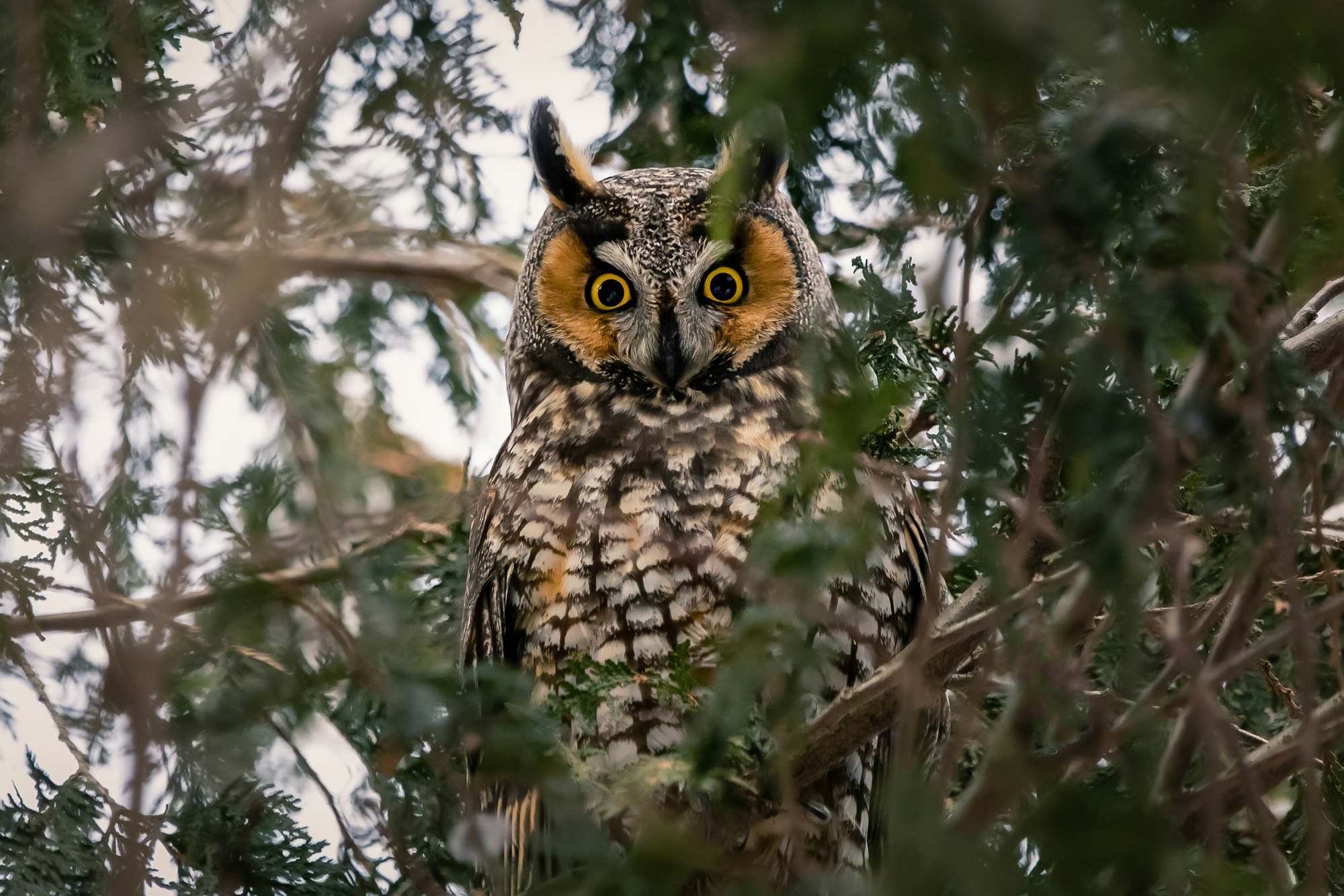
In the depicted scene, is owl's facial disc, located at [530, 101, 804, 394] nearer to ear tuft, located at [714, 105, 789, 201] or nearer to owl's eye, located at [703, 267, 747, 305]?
owl's eye, located at [703, 267, 747, 305]

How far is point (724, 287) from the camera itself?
274 centimetres

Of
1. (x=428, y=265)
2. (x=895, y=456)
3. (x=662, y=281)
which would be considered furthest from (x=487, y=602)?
(x=428, y=265)

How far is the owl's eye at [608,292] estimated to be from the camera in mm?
2750

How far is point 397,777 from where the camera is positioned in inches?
96.7

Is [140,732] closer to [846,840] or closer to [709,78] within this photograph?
[846,840]

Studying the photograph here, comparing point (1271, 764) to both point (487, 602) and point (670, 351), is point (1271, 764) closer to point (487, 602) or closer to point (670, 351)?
point (670, 351)

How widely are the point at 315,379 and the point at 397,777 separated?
3.66 feet

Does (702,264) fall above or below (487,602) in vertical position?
above

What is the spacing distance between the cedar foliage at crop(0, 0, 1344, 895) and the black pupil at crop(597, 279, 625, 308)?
0.59m

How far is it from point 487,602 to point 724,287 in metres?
0.93

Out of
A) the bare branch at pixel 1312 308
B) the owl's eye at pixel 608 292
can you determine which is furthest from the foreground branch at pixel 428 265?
the bare branch at pixel 1312 308

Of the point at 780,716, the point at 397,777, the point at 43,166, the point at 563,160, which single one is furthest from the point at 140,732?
the point at 563,160

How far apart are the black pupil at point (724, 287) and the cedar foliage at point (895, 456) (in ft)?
1.25

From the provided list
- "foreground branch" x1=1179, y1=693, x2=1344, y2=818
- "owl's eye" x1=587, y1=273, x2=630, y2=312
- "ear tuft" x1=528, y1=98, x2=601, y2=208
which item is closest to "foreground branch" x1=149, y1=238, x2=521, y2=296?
"ear tuft" x1=528, y1=98, x2=601, y2=208
